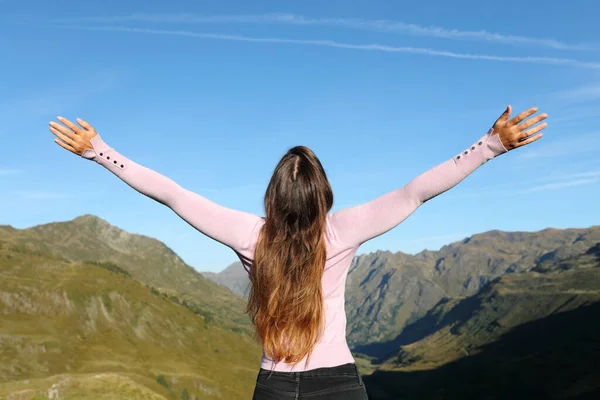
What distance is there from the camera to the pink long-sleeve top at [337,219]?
5.06 metres

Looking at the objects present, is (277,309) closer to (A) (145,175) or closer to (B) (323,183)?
(B) (323,183)

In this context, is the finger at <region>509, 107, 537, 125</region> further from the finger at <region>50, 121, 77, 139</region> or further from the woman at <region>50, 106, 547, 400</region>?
the finger at <region>50, 121, 77, 139</region>

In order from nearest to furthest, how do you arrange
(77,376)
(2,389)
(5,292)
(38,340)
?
(2,389) → (77,376) → (38,340) → (5,292)

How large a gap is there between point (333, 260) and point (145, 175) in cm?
217

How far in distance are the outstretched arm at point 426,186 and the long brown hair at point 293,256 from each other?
0.90 feet

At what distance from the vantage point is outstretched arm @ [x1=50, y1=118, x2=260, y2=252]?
5.38 meters

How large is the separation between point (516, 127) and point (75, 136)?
4620 mm

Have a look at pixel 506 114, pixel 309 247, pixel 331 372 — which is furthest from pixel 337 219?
pixel 506 114

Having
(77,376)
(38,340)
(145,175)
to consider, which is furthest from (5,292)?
(145,175)

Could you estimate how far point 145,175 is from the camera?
5734mm

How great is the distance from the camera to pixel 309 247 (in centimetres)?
512

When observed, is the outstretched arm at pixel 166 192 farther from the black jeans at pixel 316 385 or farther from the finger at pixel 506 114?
the finger at pixel 506 114

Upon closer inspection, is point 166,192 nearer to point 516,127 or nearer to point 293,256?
point 293,256

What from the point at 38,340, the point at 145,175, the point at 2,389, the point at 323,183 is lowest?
the point at 323,183
